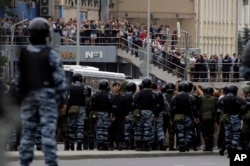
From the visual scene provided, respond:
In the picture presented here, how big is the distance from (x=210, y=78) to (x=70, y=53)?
6.70 metres

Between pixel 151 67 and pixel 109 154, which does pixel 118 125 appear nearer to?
pixel 109 154

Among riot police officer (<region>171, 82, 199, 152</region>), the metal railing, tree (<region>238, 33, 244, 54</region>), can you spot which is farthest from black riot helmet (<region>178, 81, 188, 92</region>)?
tree (<region>238, 33, 244, 54</region>)

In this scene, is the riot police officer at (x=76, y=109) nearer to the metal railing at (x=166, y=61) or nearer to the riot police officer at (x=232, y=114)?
the riot police officer at (x=232, y=114)

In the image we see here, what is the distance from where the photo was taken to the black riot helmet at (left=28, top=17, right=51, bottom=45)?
17.2 meters

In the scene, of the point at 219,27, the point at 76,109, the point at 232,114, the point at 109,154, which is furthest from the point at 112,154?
the point at 219,27

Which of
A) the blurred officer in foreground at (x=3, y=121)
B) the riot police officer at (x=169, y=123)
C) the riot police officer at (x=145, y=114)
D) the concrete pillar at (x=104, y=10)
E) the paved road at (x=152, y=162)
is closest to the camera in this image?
the blurred officer in foreground at (x=3, y=121)

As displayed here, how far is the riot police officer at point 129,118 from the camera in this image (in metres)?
32.3

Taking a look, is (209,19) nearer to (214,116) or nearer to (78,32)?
(78,32)

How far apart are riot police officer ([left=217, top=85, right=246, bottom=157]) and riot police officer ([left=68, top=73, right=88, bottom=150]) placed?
3.12 metres

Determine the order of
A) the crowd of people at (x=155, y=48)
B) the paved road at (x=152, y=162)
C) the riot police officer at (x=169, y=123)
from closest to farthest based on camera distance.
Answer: the paved road at (x=152, y=162), the riot police officer at (x=169, y=123), the crowd of people at (x=155, y=48)

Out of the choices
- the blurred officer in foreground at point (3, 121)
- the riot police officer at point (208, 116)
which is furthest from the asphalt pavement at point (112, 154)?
the blurred officer in foreground at point (3, 121)

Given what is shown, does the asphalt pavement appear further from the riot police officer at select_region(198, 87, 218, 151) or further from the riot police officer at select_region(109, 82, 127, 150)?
the riot police officer at select_region(109, 82, 127, 150)

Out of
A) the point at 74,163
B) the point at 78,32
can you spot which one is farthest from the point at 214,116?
the point at 78,32

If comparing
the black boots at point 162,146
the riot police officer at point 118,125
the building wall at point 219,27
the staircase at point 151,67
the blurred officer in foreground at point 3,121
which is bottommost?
the black boots at point 162,146
